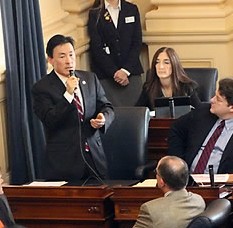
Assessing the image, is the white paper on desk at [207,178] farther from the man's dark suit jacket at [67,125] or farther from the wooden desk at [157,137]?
the wooden desk at [157,137]

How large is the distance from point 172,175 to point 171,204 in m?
0.16

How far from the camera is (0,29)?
290 inches

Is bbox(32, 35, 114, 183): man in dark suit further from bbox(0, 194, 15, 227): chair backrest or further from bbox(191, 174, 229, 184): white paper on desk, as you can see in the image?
bbox(0, 194, 15, 227): chair backrest

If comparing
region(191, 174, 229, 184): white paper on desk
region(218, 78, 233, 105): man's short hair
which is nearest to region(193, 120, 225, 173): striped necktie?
region(218, 78, 233, 105): man's short hair

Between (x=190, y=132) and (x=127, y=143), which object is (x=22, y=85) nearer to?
(x=127, y=143)

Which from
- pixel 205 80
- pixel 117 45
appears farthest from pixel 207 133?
pixel 117 45

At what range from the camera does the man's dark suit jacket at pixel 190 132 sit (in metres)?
6.41

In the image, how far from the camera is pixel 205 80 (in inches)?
316

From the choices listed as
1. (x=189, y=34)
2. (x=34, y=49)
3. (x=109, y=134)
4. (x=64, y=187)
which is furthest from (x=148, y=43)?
(x=64, y=187)

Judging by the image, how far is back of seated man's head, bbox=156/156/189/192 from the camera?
5164 millimetres

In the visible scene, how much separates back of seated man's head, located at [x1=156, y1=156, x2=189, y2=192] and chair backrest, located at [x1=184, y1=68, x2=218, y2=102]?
2774 mm

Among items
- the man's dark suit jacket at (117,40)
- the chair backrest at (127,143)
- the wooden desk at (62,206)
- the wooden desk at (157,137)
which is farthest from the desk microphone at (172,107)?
the man's dark suit jacket at (117,40)

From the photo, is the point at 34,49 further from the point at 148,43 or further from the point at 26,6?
the point at 148,43

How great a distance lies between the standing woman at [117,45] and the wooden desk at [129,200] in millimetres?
3104
